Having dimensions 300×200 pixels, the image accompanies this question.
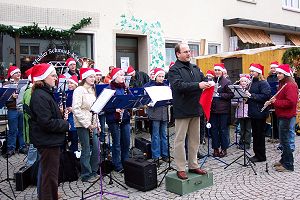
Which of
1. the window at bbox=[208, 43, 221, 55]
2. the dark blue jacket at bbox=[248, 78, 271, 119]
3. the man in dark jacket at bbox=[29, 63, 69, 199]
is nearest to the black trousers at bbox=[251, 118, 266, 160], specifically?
the dark blue jacket at bbox=[248, 78, 271, 119]

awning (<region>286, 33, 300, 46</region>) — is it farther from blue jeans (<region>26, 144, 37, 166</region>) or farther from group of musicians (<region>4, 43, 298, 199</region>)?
blue jeans (<region>26, 144, 37, 166</region>)

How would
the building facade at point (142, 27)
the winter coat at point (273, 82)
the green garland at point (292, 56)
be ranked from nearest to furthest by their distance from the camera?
the winter coat at point (273, 82) → the building facade at point (142, 27) → the green garland at point (292, 56)

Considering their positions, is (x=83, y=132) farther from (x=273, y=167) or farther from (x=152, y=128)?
(x=273, y=167)

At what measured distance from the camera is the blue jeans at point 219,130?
8.20 meters

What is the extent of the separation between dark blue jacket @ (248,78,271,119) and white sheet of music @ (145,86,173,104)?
2.16 m

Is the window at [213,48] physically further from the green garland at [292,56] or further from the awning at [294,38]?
the awning at [294,38]

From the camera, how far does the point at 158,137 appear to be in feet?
25.0

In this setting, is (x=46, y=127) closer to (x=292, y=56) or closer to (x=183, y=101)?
(x=183, y=101)

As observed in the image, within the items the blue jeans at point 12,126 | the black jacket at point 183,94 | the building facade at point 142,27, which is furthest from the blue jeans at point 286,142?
→ the building facade at point 142,27

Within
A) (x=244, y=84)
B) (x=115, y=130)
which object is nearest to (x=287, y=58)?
(x=244, y=84)

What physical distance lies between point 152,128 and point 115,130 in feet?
3.22

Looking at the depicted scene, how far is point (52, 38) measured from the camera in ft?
38.6

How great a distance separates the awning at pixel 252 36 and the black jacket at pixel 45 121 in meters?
14.5

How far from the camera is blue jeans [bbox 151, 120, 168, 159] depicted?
7570 millimetres
